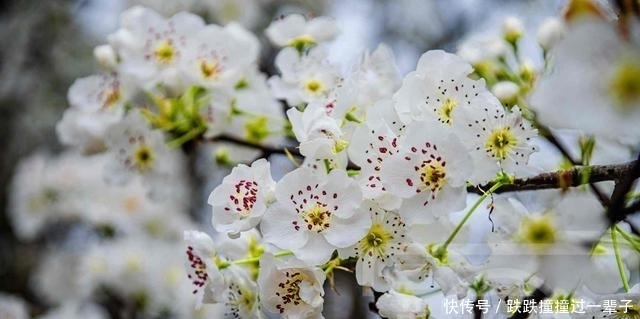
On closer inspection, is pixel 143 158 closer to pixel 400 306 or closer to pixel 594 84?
pixel 400 306

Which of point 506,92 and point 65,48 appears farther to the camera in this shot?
point 65,48

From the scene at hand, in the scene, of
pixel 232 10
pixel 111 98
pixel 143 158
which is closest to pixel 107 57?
pixel 111 98

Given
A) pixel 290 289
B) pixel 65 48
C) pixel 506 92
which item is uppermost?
pixel 506 92

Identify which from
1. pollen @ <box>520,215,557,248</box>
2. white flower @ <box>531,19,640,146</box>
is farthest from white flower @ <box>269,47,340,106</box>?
white flower @ <box>531,19,640,146</box>

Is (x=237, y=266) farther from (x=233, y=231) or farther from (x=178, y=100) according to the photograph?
(x=178, y=100)

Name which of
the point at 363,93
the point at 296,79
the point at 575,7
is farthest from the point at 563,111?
the point at 296,79

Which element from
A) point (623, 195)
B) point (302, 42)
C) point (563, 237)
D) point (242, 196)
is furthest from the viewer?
point (302, 42)
